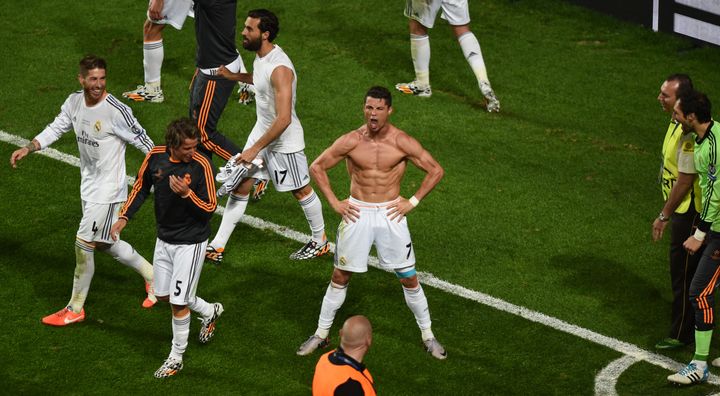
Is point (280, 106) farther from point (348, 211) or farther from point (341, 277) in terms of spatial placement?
point (341, 277)

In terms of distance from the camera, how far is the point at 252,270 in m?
11.6

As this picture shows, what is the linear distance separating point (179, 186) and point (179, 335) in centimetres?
148

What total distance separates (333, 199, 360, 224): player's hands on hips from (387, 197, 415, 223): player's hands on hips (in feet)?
0.91

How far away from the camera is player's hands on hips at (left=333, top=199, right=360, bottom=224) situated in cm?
966

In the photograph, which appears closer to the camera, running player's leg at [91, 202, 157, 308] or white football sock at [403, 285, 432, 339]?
white football sock at [403, 285, 432, 339]

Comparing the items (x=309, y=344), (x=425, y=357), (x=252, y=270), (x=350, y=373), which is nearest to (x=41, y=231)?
(x=252, y=270)

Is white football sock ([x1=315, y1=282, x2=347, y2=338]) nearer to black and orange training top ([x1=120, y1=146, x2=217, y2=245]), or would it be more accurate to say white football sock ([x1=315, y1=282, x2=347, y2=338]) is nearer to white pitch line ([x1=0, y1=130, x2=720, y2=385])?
black and orange training top ([x1=120, y1=146, x2=217, y2=245])

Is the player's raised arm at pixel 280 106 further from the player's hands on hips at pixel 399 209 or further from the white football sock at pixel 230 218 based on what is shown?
the player's hands on hips at pixel 399 209

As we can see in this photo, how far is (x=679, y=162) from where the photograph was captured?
31.4 ft

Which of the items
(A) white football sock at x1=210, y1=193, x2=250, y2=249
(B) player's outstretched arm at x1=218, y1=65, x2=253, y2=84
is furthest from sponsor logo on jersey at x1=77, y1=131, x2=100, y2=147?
(A) white football sock at x1=210, y1=193, x2=250, y2=249

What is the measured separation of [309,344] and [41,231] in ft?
12.1

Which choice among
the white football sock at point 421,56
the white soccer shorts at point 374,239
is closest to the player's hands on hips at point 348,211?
the white soccer shorts at point 374,239

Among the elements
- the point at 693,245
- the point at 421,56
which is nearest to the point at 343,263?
the point at 693,245

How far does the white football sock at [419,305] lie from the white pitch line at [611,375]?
152 centimetres
